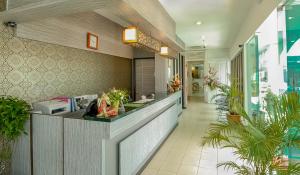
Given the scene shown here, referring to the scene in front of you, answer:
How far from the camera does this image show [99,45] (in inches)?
176

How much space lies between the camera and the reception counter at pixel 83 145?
200 cm

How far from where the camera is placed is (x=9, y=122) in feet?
6.72

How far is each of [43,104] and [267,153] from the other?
9.01 ft

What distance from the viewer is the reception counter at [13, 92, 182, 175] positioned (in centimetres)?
200

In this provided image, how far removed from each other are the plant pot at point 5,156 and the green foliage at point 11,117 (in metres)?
0.28

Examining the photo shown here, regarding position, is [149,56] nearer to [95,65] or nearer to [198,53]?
[95,65]

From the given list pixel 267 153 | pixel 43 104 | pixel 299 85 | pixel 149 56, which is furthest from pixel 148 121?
pixel 149 56

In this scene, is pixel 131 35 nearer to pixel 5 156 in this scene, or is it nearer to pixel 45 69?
pixel 45 69

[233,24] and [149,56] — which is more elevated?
[233,24]

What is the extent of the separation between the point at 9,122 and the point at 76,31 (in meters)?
2.26

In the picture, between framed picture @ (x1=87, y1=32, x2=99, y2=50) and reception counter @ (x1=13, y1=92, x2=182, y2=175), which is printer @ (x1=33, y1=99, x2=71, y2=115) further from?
framed picture @ (x1=87, y1=32, x2=99, y2=50)

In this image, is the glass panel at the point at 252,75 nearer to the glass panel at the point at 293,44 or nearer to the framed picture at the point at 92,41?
the glass panel at the point at 293,44

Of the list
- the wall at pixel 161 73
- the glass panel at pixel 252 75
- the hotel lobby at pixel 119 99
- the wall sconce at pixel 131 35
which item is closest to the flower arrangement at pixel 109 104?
the hotel lobby at pixel 119 99

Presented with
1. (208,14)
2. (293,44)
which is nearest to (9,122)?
(293,44)
